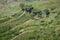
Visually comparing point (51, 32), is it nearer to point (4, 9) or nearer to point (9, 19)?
point (9, 19)

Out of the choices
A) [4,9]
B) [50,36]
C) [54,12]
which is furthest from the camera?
[4,9]

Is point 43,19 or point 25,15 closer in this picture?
point 43,19

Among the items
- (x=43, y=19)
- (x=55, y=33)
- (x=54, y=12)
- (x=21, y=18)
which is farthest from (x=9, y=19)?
(x=55, y=33)

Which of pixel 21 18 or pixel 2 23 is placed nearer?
pixel 2 23

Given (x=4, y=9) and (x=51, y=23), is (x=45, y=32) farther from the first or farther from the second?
(x=4, y=9)

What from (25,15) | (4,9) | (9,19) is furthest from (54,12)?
(4,9)

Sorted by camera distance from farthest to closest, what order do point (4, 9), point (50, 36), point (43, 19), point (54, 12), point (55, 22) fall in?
1. point (4, 9)
2. point (54, 12)
3. point (43, 19)
4. point (55, 22)
5. point (50, 36)
